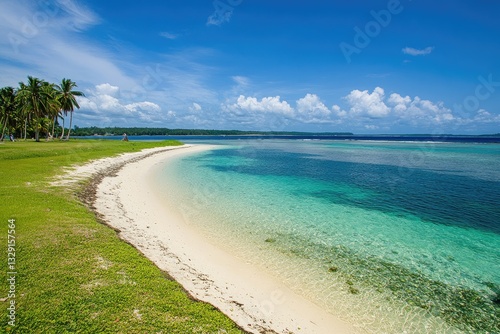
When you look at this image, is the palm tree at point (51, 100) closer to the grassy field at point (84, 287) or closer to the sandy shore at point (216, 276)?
the sandy shore at point (216, 276)

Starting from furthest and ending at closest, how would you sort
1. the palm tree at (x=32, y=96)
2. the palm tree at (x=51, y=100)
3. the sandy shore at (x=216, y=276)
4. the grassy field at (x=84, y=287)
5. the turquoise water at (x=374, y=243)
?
the palm tree at (x=51, y=100), the palm tree at (x=32, y=96), the turquoise water at (x=374, y=243), the sandy shore at (x=216, y=276), the grassy field at (x=84, y=287)

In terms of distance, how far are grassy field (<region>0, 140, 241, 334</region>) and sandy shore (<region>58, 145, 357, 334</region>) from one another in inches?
30.0

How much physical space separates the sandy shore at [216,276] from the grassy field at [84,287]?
763 millimetres

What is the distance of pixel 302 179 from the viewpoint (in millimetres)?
29250

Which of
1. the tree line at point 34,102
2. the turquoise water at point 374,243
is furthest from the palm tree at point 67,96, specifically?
the turquoise water at point 374,243

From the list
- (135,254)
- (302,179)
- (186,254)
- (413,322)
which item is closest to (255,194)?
(302,179)

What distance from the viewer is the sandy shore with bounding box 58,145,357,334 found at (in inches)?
274

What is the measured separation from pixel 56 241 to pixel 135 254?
2.70 m

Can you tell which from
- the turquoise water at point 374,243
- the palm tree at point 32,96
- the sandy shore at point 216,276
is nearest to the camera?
the sandy shore at point 216,276

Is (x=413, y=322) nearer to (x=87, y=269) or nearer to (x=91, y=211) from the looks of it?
(x=87, y=269)

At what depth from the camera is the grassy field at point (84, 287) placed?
5332 millimetres

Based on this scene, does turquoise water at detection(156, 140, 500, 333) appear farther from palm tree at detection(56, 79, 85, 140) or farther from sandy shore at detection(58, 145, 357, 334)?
palm tree at detection(56, 79, 85, 140)

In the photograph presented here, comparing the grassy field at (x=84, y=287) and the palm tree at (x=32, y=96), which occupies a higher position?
the palm tree at (x=32, y=96)

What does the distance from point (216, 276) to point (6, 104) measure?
6886 centimetres
